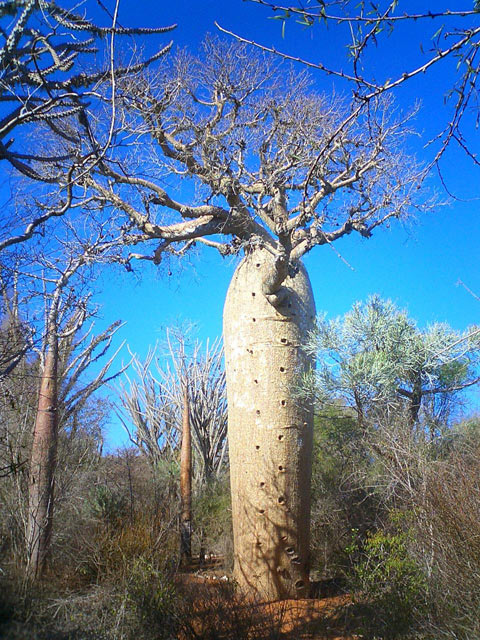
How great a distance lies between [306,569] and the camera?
200 inches

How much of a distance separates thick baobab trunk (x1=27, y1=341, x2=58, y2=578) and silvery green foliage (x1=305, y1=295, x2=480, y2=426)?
95.0 inches

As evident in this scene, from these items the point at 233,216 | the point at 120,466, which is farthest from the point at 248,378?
the point at 120,466

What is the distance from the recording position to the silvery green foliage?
472 cm

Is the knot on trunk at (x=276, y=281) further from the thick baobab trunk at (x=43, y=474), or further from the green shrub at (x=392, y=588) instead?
the green shrub at (x=392, y=588)

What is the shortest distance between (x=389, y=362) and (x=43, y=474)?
316 cm

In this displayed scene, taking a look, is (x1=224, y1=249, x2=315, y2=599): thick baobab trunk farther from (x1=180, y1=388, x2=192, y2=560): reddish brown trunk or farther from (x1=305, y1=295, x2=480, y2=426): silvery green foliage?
(x1=180, y1=388, x2=192, y2=560): reddish brown trunk

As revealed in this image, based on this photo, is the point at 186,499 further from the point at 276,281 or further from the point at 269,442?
the point at 276,281

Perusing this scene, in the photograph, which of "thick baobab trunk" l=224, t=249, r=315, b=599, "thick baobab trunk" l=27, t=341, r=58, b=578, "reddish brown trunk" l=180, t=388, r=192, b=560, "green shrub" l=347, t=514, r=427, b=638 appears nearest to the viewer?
"green shrub" l=347, t=514, r=427, b=638

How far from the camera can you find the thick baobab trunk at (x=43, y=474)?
449cm

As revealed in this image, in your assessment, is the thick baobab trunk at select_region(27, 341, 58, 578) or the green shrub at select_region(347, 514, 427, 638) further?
the thick baobab trunk at select_region(27, 341, 58, 578)

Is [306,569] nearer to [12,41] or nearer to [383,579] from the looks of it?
[383,579]

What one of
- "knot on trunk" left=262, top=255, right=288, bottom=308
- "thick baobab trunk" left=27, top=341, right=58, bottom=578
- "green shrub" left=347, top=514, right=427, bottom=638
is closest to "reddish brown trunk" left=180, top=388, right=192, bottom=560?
"thick baobab trunk" left=27, top=341, right=58, bottom=578

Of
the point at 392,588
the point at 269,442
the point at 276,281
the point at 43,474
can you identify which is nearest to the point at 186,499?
the point at 269,442

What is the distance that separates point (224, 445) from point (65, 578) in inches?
232
